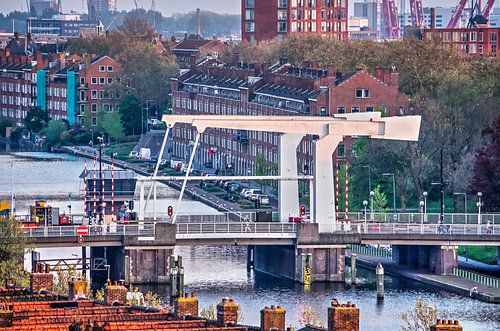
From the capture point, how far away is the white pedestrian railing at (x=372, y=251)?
4294 inches

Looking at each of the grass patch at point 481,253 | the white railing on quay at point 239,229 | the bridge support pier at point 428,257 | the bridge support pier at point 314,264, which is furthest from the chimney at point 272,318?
the grass patch at point 481,253

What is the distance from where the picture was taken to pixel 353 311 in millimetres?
54469

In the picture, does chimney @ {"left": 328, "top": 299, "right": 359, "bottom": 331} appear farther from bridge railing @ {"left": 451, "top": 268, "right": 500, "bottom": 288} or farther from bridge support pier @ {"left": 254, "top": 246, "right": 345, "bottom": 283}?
bridge support pier @ {"left": 254, "top": 246, "right": 345, "bottom": 283}

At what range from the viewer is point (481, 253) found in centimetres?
Answer: 10806

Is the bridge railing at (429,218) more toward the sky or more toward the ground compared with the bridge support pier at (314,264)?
more toward the sky

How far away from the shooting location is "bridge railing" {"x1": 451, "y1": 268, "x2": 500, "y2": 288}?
96.2 m

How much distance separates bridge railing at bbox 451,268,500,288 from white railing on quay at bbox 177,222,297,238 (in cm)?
728

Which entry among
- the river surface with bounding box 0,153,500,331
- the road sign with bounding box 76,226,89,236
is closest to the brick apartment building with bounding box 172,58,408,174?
the river surface with bounding box 0,153,500,331

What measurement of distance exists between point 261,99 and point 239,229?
62.9m

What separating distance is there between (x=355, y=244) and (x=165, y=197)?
4641cm

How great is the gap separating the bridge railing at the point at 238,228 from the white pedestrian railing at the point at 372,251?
8.30m

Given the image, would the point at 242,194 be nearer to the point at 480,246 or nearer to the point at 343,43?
the point at 480,246

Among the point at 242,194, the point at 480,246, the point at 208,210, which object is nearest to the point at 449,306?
the point at 480,246

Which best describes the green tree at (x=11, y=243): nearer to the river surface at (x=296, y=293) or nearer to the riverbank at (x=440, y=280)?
the river surface at (x=296, y=293)
